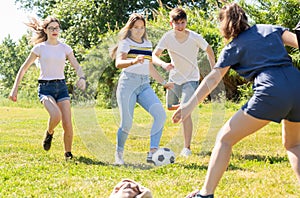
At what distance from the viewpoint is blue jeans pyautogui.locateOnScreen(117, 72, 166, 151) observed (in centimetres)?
567

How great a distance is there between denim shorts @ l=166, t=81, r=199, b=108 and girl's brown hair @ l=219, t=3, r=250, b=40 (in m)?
2.18

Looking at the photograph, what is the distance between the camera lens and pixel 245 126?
371 centimetres

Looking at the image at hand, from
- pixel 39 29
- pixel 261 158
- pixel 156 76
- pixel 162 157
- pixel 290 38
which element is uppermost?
pixel 290 38

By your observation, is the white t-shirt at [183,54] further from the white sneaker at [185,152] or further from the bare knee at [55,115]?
the bare knee at [55,115]

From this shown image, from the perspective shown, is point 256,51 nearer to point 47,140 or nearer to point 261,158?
point 261,158

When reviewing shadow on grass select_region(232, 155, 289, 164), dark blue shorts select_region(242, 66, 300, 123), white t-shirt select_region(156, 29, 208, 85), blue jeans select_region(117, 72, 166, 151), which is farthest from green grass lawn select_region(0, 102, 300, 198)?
dark blue shorts select_region(242, 66, 300, 123)

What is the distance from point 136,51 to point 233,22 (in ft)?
6.41

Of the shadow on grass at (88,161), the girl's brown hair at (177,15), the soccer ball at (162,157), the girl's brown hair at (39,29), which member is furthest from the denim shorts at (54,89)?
the girl's brown hair at (177,15)

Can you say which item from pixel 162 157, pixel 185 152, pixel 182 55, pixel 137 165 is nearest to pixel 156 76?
pixel 182 55

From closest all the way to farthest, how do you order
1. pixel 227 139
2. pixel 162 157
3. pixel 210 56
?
pixel 227 139, pixel 162 157, pixel 210 56

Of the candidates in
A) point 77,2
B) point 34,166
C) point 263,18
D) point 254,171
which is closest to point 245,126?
point 254,171

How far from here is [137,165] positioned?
5785 millimetres

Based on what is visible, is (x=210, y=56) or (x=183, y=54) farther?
(x=210, y=56)

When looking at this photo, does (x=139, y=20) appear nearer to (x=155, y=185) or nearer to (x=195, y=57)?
(x=195, y=57)
